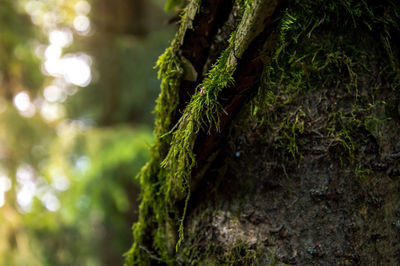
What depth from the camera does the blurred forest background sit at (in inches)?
159

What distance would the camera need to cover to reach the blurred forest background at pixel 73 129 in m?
4.03

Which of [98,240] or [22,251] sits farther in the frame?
[98,240]

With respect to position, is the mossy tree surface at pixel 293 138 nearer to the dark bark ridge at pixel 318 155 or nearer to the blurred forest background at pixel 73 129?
the dark bark ridge at pixel 318 155

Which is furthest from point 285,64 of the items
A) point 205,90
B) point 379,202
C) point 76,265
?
point 76,265

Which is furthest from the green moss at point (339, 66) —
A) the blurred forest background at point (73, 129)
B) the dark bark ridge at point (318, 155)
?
the blurred forest background at point (73, 129)

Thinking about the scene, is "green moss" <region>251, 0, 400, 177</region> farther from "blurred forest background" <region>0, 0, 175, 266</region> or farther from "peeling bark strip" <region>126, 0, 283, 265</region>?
"blurred forest background" <region>0, 0, 175, 266</region>

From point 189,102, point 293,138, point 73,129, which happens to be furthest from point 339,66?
point 73,129

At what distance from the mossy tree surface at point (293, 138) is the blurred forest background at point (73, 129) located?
11.3ft

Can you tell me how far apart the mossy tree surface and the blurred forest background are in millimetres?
3429

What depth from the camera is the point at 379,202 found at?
0.68 m

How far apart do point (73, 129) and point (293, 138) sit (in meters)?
3.78

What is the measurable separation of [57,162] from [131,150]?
918 mm

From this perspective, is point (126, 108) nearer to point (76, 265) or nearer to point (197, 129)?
point (76, 265)

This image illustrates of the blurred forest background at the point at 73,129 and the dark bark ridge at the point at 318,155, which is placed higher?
the blurred forest background at the point at 73,129
